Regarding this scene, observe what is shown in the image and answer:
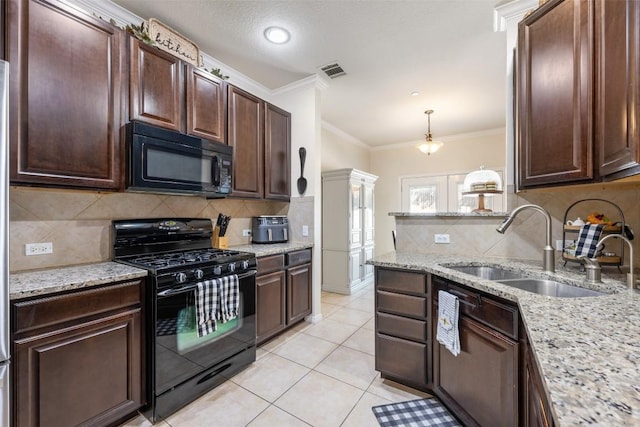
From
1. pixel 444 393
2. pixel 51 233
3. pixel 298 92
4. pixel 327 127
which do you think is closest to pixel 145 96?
pixel 51 233

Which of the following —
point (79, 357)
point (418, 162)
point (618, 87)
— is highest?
point (418, 162)

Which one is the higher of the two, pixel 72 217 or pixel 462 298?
pixel 72 217

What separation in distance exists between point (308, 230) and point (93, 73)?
2.22 meters

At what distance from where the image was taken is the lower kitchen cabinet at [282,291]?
2.56 metres

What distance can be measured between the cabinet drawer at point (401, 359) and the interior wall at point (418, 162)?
13.6 ft

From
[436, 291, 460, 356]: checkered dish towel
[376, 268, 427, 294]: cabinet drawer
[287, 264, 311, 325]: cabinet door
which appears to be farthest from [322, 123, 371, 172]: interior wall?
[436, 291, 460, 356]: checkered dish towel

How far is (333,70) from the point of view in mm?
3008

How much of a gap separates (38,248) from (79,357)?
2.60ft

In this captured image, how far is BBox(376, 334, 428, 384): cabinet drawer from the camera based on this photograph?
6.19ft

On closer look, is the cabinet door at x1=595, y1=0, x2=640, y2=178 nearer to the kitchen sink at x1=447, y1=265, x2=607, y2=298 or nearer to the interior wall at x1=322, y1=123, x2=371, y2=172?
the kitchen sink at x1=447, y1=265, x2=607, y2=298

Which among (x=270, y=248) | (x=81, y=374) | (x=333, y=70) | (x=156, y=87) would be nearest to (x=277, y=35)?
(x=333, y=70)

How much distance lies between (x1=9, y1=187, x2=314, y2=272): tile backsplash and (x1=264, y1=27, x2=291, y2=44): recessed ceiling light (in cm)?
161

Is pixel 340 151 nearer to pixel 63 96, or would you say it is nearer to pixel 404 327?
pixel 404 327

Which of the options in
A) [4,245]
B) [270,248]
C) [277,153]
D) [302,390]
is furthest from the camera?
[277,153]
